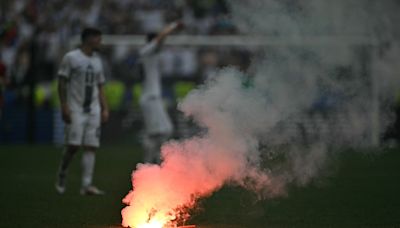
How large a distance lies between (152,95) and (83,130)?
12.7ft

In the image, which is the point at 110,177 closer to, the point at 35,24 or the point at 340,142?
the point at 340,142

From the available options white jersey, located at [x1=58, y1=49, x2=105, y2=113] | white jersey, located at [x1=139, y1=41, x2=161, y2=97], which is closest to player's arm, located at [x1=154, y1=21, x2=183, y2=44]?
white jersey, located at [x1=139, y1=41, x2=161, y2=97]

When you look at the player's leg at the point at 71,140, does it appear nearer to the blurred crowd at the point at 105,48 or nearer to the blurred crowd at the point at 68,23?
the blurred crowd at the point at 105,48

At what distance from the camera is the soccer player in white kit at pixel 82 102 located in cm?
1298

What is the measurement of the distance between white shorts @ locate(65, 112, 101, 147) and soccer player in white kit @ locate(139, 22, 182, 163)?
3093 mm

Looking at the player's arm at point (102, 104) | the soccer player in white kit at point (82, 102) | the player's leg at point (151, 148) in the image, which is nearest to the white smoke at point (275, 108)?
the soccer player in white kit at point (82, 102)

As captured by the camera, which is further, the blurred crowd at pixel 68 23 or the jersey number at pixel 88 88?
the blurred crowd at pixel 68 23

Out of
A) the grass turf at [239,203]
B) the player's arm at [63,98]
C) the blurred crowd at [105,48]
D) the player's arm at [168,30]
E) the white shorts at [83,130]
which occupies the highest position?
the blurred crowd at [105,48]

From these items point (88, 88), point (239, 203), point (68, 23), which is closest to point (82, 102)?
point (88, 88)

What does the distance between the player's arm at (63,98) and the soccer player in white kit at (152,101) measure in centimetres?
319

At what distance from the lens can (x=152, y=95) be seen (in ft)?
55.2

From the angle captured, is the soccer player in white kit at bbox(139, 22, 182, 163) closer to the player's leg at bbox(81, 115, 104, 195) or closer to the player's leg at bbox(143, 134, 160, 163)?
the player's leg at bbox(143, 134, 160, 163)

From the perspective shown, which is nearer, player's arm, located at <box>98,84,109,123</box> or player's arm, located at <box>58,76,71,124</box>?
player's arm, located at <box>58,76,71,124</box>

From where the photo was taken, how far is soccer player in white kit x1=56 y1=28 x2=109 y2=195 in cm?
1298
